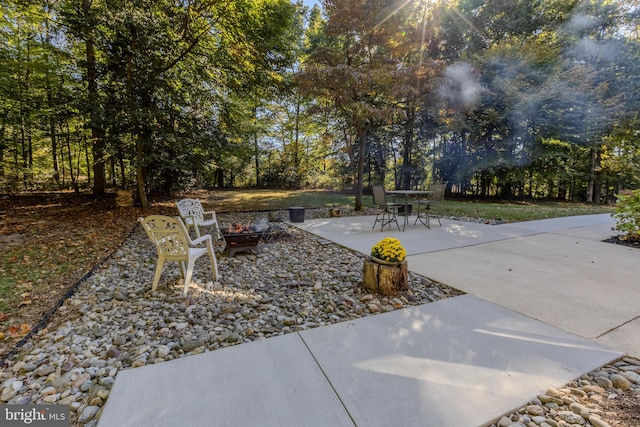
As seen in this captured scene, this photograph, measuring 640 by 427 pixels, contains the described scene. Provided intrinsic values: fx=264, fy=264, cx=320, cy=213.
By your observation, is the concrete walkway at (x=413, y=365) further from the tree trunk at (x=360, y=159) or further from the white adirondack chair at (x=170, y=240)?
the tree trunk at (x=360, y=159)

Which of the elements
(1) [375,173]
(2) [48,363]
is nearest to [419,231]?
(2) [48,363]

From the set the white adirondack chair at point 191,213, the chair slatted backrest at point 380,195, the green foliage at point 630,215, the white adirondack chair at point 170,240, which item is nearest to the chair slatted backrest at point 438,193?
the chair slatted backrest at point 380,195

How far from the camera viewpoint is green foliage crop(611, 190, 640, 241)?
156 inches

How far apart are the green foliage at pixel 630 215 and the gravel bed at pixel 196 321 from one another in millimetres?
3791

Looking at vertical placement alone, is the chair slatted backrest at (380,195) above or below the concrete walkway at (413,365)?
above

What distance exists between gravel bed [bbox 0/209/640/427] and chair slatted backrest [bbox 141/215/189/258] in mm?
398

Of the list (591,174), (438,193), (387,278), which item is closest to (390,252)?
(387,278)

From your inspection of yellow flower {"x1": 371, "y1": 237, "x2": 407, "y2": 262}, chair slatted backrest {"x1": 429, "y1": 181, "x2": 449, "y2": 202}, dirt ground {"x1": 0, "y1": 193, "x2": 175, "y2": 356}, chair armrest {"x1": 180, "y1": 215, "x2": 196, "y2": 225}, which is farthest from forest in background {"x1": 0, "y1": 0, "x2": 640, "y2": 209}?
yellow flower {"x1": 371, "y1": 237, "x2": 407, "y2": 262}

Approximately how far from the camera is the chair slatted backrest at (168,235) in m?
2.39

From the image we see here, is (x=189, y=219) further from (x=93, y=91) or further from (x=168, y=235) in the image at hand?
(x=93, y=91)

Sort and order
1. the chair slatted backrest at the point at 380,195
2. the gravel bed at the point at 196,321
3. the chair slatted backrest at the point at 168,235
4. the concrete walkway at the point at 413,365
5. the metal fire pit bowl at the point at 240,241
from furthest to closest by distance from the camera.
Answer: the chair slatted backrest at the point at 380,195 < the metal fire pit bowl at the point at 240,241 < the chair slatted backrest at the point at 168,235 < the gravel bed at the point at 196,321 < the concrete walkway at the point at 413,365

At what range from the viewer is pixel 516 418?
1.18m

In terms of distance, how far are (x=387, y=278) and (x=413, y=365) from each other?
969 millimetres

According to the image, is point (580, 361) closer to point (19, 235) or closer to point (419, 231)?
point (419, 231)
